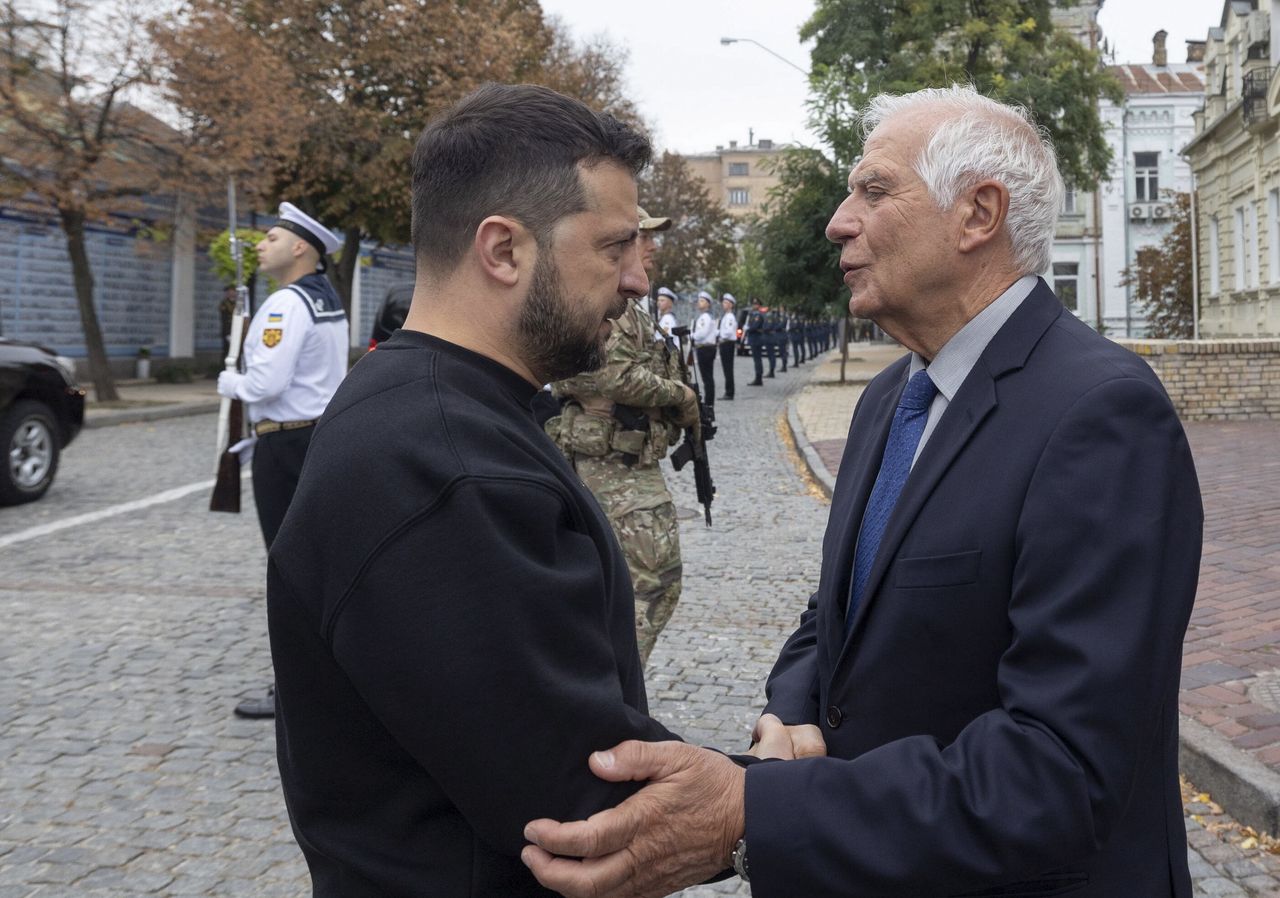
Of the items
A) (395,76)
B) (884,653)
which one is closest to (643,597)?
(884,653)

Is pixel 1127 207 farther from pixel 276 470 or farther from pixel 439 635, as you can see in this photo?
pixel 439 635

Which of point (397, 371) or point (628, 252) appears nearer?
point (397, 371)

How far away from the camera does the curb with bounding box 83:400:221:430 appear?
18.7 m

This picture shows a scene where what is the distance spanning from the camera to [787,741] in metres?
2.06

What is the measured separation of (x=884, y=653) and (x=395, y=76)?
88.4 feet

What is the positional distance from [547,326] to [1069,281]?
54.3 meters

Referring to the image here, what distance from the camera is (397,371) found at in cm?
161

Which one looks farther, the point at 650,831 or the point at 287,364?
the point at 287,364

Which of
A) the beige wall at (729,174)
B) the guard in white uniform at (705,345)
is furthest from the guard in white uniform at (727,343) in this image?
the beige wall at (729,174)

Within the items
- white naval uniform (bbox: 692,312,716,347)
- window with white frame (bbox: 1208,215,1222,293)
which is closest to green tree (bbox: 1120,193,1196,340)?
window with white frame (bbox: 1208,215,1222,293)

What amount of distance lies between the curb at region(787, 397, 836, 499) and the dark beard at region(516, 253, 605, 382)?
7676 mm

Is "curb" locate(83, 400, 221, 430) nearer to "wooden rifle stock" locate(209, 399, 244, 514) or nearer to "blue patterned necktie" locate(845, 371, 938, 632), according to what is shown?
"wooden rifle stock" locate(209, 399, 244, 514)

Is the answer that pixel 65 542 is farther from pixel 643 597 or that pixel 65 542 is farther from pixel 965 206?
pixel 965 206

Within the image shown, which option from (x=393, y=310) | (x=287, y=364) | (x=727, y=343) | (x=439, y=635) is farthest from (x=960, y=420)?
(x=727, y=343)
